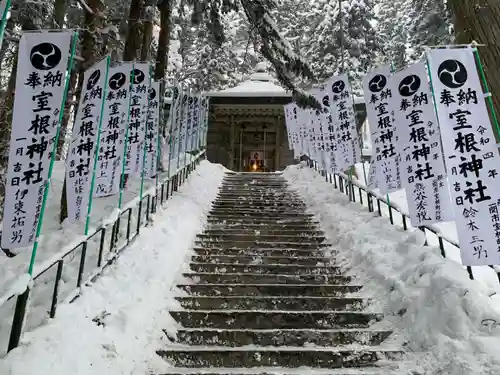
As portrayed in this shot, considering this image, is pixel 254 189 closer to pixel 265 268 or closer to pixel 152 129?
pixel 152 129

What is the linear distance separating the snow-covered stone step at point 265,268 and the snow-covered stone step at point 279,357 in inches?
96.1

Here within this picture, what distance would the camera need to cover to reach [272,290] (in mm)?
6840

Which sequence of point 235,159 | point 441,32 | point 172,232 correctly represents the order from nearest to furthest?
point 172,232 < point 441,32 < point 235,159

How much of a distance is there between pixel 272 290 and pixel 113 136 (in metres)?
3.78

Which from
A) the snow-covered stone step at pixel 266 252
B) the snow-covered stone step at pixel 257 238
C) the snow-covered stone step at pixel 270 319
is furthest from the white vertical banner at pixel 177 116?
the snow-covered stone step at pixel 270 319

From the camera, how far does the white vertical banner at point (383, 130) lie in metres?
7.58

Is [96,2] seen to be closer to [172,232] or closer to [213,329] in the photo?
[172,232]

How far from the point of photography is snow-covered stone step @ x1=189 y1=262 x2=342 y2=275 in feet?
24.9

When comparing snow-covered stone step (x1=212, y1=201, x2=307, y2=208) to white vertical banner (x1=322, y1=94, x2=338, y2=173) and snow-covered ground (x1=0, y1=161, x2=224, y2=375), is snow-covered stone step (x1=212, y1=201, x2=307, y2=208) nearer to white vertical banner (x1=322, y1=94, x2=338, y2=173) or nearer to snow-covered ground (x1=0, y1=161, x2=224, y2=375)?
white vertical banner (x1=322, y1=94, x2=338, y2=173)

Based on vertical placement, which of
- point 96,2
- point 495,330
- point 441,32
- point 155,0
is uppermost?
point 441,32

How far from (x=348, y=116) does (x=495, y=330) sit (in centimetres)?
726

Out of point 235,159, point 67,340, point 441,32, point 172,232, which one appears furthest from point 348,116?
point 235,159

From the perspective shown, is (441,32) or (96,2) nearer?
(96,2)

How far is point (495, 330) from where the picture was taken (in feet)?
15.1
